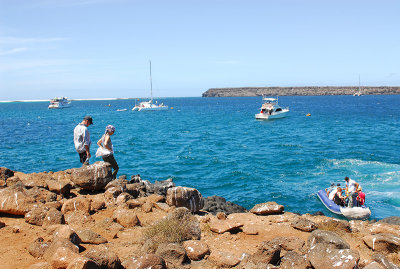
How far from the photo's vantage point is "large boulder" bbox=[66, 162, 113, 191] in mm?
10242

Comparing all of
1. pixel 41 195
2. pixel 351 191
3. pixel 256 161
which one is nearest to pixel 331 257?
pixel 41 195

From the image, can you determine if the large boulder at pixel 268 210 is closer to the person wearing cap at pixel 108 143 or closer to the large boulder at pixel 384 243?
the large boulder at pixel 384 243

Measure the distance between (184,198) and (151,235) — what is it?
3.32 meters

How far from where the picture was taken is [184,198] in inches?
397

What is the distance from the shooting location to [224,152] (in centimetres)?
3153

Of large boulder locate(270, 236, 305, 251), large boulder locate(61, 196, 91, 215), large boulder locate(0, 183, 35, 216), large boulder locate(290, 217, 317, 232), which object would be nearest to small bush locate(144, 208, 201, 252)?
large boulder locate(270, 236, 305, 251)

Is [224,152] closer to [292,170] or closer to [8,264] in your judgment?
[292,170]

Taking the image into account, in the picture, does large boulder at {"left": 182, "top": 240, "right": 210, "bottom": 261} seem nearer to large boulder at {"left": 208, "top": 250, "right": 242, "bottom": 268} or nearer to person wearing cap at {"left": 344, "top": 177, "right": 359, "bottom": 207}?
large boulder at {"left": 208, "top": 250, "right": 242, "bottom": 268}

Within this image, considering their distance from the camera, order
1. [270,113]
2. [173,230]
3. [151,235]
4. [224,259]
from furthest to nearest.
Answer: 1. [270,113]
2. [173,230]
3. [151,235]
4. [224,259]

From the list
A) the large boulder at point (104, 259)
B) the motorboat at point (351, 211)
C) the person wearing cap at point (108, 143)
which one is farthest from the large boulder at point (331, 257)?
the motorboat at point (351, 211)

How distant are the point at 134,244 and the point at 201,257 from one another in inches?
57.8

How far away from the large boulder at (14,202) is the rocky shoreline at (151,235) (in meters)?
0.02

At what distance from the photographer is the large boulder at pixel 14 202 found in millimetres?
7968

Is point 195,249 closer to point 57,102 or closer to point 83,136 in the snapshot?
point 83,136
